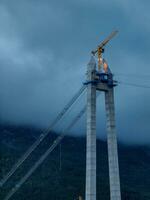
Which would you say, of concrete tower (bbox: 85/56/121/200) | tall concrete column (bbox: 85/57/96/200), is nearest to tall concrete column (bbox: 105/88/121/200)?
concrete tower (bbox: 85/56/121/200)

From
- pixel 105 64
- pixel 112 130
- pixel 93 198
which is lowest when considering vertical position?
pixel 93 198

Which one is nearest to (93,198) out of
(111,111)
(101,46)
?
(111,111)

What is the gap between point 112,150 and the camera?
235ft

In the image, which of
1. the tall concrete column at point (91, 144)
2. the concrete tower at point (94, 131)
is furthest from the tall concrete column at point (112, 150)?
the tall concrete column at point (91, 144)

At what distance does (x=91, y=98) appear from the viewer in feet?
234

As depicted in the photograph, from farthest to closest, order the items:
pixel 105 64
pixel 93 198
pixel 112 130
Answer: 1. pixel 105 64
2. pixel 112 130
3. pixel 93 198

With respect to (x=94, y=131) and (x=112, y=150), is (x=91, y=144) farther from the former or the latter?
(x=112, y=150)

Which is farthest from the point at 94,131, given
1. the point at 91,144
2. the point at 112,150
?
the point at 112,150

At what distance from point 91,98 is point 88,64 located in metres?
7.24

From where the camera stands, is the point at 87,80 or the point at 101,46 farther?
the point at 101,46

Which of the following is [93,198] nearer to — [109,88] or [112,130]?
[112,130]

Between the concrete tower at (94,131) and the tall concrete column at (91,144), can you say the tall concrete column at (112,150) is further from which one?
the tall concrete column at (91,144)

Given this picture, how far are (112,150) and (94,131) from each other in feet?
14.3

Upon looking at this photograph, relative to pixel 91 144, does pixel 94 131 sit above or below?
above
